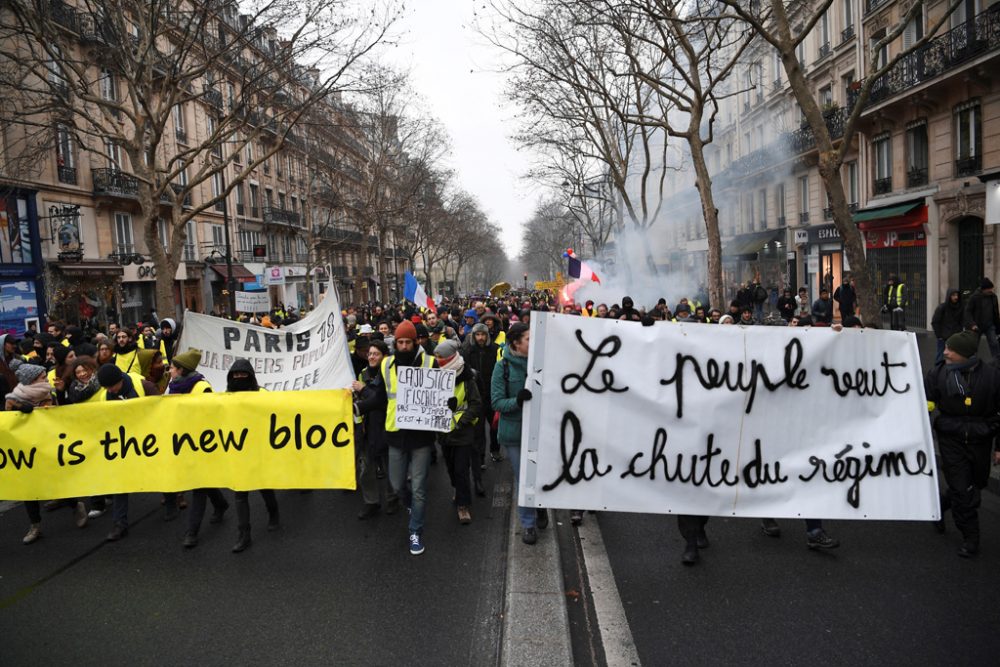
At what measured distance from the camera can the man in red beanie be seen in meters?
5.25

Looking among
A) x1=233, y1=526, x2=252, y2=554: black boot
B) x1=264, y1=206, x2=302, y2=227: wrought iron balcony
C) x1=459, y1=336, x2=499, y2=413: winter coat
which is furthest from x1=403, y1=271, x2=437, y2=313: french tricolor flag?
x1=264, y1=206, x2=302, y2=227: wrought iron balcony

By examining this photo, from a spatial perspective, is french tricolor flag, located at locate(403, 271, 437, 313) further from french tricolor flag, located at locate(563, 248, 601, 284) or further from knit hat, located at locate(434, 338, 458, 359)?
knit hat, located at locate(434, 338, 458, 359)

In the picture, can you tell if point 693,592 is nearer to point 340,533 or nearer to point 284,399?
point 340,533

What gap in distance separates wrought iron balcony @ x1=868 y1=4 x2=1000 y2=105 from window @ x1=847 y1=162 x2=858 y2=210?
469 centimetres

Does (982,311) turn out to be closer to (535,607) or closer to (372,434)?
(372,434)

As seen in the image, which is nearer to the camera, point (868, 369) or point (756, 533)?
point (868, 369)

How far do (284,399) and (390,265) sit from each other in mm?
79278

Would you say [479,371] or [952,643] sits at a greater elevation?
[479,371]

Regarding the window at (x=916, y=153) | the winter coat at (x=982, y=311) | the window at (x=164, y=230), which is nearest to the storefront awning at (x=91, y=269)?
the window at (x=164, y=230)

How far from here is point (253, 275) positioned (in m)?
39.6

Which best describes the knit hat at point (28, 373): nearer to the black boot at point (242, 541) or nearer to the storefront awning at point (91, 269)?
the black boot at point (242, 541)

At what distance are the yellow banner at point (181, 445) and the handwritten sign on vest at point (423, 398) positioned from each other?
1.74 ft

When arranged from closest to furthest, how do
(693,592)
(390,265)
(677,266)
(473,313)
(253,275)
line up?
(693,592) → (473,313) → (253,275) → (677,266) → (390,265)

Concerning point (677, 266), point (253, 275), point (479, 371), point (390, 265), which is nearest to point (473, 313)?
point (479, 371)
